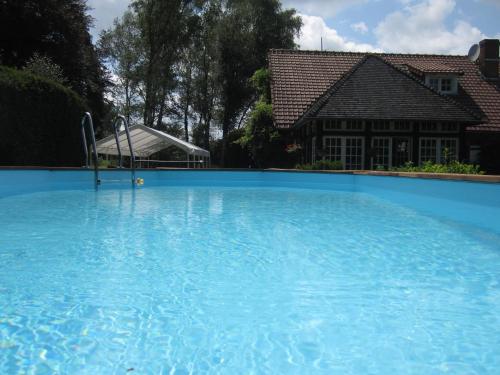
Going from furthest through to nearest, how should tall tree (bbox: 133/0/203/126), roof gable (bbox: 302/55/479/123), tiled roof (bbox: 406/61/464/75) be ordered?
tall tree (bbox: 133/0/203/126), tiled roof (bbox: 406/61/464/75), roof gable (bbox: 302/55/479/123)

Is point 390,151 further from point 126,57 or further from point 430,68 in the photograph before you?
point 126,57

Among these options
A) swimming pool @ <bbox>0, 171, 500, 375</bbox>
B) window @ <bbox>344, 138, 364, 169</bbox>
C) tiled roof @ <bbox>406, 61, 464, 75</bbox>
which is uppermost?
tiled roof @ <bbox>406, 61, 464, 75</bbox>

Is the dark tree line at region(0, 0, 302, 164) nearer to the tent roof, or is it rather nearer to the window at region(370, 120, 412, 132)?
the tent roof

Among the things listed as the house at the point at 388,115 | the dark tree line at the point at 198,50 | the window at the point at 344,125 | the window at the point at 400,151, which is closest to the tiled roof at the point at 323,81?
the house at the point at 388,115

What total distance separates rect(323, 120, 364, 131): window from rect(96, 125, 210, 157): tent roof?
5.69 m

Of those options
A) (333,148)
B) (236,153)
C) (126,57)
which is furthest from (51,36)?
(333,148)

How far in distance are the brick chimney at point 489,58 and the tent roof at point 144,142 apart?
48.5 feet

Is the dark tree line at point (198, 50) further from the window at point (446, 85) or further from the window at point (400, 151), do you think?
the window at point (400, 151)

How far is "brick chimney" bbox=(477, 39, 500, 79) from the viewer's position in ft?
75.8

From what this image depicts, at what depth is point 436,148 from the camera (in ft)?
62.3

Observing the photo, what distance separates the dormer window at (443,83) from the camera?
20734 mm

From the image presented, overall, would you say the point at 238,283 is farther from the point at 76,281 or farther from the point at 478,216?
the point at 478,216

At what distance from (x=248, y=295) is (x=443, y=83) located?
20836mm

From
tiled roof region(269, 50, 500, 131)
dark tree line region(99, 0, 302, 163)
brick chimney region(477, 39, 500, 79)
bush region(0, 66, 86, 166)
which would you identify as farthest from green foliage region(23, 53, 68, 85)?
brick chimney region(477, 39, 500, 79)
